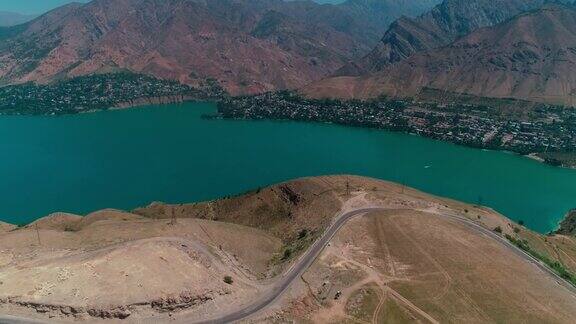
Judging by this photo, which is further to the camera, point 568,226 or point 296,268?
point 568,226

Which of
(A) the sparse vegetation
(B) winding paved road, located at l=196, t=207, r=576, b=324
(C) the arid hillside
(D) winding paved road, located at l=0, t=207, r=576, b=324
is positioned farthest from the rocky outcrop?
(D) winding paved road, located at l=0, t=207, r=576, b=324

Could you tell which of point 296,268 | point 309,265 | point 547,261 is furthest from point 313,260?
point 547,261

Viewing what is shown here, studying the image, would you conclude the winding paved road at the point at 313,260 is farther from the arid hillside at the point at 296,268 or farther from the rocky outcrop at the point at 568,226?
the rocky outcrop at the point at 568,226

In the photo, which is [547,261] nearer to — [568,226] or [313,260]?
[313,260]

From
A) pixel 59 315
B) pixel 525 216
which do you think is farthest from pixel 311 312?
pixel 525 216

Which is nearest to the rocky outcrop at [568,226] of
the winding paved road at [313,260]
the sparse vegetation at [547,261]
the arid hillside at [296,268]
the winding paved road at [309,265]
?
the arid hillside at [296,268]

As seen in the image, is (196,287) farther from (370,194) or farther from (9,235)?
(370,194)

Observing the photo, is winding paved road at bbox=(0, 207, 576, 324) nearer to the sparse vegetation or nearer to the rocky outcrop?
the sparse vegetation
